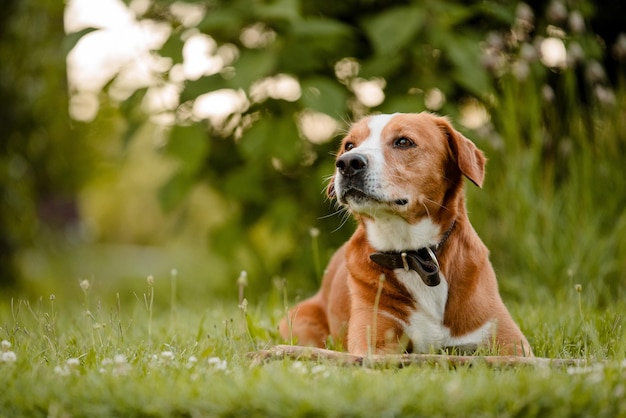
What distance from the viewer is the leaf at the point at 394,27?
5016 millimetres

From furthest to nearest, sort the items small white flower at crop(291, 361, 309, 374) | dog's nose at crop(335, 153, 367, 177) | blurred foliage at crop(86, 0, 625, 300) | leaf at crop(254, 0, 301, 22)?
blurred foliage at crop(86, 0, 625, 300) → leaf at crop(254, 0, 301, 22) → dog's nose at crop(335, 153, 367, 177) → small white flower at crop(291, 361, 309, 374)

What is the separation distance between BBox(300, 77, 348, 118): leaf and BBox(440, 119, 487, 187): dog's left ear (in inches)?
64.4

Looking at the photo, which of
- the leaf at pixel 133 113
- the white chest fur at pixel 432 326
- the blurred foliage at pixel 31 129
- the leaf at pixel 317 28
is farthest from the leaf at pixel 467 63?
the blurred foliage at pixel 31 129

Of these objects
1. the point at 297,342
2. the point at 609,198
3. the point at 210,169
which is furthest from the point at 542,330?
the point at 210,169

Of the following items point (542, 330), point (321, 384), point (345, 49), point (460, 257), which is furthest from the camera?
point (345, 49)

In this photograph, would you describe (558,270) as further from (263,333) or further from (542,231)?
(263,333)

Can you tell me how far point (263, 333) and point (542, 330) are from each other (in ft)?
4.37

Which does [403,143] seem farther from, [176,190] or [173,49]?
[176,190]

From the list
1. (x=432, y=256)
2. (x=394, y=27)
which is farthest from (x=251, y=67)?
(x=432, y=256)

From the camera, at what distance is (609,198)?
5.27 metres

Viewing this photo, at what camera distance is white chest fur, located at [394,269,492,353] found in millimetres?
3053

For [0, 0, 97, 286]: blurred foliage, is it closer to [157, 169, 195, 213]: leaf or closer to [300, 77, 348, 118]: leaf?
[157, 169, 195, 213]: leaf

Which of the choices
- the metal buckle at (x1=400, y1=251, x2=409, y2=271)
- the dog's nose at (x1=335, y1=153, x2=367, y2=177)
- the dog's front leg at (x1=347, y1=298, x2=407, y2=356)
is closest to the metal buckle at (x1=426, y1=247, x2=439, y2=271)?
the metal buckle at (x1=400, y1=251, x2=409, y2=271)

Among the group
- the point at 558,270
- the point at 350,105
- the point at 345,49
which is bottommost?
the point at 558,270
